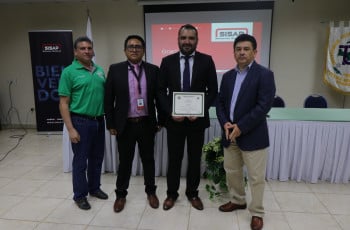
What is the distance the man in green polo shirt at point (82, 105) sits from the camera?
7.16ft

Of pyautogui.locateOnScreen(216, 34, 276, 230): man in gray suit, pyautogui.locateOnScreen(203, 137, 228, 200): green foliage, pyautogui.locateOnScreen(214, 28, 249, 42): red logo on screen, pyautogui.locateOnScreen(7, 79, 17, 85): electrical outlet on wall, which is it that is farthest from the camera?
pyautogui.locateOnScreen(7, 79, 17, 85): electrical outlet on wall

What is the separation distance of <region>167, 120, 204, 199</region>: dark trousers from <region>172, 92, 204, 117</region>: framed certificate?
13cm

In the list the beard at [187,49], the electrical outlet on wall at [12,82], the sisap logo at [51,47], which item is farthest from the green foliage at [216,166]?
the electrical outlet on wall at [12,82]

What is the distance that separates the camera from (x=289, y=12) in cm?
473

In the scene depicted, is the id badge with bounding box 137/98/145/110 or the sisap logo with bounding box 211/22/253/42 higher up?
the sisap logo with bounding box 211/22/253/42

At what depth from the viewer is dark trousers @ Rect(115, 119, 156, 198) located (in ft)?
7.40

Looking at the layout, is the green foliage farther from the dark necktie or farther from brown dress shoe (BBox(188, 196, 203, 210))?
the dark necktie

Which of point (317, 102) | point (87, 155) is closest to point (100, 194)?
point (87, 155)

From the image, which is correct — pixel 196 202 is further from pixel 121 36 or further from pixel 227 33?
pixel 121 36

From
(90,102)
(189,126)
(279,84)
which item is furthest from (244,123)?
(279,84)

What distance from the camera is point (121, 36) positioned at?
17.0 ft

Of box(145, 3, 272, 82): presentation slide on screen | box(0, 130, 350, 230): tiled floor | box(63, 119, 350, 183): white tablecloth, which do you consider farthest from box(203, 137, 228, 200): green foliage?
box(145, 3, 272, 82): presentation slide on screen

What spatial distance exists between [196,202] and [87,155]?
1.10 m

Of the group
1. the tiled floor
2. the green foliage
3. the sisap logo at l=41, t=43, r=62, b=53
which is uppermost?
the sisap logo at l=41, t=43, r=62, b=53
